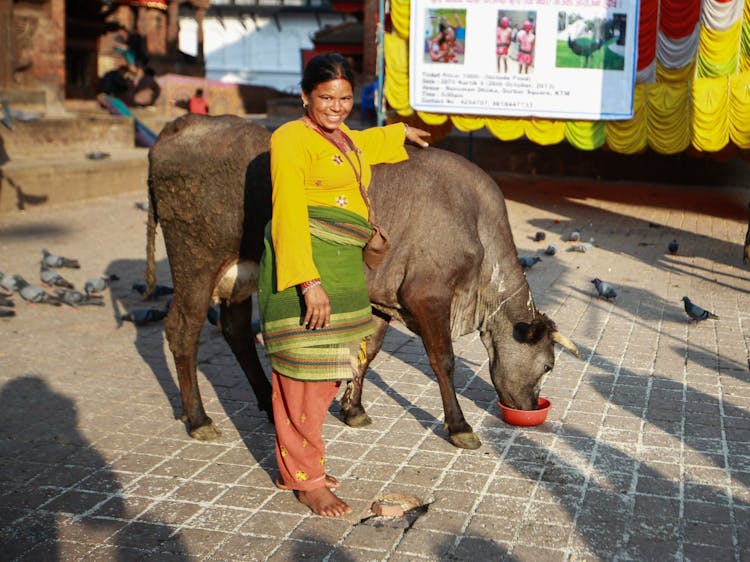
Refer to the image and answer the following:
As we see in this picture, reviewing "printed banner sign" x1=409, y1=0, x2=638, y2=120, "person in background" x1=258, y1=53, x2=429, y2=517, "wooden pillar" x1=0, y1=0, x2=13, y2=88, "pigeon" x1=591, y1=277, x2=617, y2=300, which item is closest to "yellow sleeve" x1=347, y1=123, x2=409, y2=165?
"person in background" x1=258, y1=53, x2=429, y2=517

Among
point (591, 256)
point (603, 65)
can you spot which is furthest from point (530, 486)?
point (603, 65)

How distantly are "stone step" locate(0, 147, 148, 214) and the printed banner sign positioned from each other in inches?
236

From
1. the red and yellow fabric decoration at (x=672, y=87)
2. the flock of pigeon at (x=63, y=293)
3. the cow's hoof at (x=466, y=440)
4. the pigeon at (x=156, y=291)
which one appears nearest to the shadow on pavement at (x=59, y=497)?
the cow's hoof at (x=466, y=440)

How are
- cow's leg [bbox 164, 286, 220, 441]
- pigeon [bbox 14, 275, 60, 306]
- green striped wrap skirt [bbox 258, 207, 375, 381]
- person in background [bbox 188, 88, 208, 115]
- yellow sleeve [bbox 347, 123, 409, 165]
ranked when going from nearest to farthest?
green striped wrap skirt [bbox 258, 207, 375, 381] < yellow sleeve [bbox 347, 123, 409, 165] < cow's leg [bbox 164, 286, 220, 441] < pigeon [bbox 14, 275, 60, 306] < person in background [bbox 188, 88, 208, 115]

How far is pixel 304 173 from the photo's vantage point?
411cm

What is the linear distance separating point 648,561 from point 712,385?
9.98 ft

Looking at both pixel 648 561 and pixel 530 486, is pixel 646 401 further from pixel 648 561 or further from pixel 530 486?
pixel 648 561

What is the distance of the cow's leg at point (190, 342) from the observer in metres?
5.39

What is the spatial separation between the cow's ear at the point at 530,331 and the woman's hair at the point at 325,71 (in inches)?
80.1

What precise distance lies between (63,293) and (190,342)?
396 cm

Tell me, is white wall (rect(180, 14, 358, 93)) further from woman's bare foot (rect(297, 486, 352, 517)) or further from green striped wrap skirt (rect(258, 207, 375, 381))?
woman's bare foot (rect(297, 486, 352, 517))

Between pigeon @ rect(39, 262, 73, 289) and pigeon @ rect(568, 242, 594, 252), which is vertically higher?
pigeon @ rect(568, 242, 594, 252)

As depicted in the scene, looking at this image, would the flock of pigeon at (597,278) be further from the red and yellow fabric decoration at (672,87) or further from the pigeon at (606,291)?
the red and yellow fabric decoration at (672,87)

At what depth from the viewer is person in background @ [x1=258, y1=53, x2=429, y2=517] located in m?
4.04
